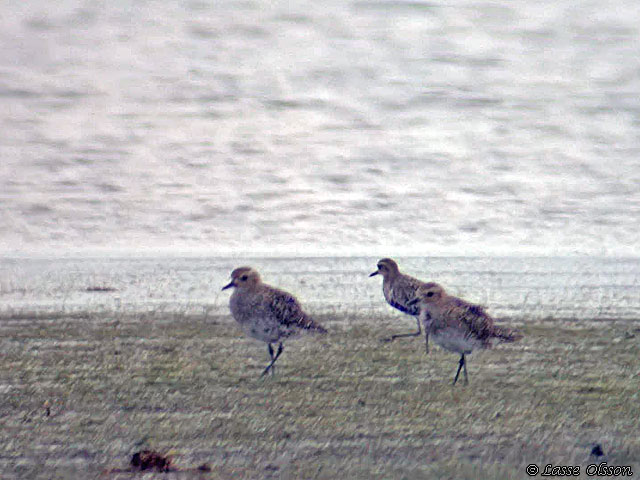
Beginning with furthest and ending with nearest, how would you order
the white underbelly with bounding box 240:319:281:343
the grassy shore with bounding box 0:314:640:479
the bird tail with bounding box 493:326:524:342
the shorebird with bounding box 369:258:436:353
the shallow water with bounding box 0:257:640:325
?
the shallow water with bounding box 0:257:640:325 → the shorebird with bounding box 369:258:436:353 → the white underbelly with bounding box 240:319:281:343 → the bird tail with bounding box 493:326:524:342 → the grassy shore with bounding box 0:314:640:479

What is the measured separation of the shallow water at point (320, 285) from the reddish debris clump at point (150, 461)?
340 centimetres

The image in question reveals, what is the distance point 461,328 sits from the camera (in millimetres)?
Result: 5742

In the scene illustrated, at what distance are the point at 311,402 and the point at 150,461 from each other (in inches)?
48.1

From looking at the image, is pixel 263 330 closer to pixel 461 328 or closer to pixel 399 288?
pixel 461 328

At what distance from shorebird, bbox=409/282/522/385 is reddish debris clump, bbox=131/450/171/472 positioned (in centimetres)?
226

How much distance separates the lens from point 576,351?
596cm

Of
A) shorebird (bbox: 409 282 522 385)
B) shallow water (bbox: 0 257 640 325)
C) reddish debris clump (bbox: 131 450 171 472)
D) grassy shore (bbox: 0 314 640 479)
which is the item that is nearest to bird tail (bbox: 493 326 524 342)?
shorebird (bbox: 409 282 522 385)

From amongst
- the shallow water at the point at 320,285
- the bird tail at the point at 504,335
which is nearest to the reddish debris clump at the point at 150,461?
the bird tail at the point at 504,335

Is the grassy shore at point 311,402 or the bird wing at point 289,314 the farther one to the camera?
the bird wing at point 289,314

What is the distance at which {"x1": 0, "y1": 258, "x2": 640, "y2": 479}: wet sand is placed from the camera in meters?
3.87

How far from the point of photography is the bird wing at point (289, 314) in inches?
241

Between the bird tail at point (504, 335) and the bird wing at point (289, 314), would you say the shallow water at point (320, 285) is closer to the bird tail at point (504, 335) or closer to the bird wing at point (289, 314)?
the bird wing at point (289, 314)

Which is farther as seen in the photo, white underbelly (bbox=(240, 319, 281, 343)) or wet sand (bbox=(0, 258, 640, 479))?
white underbelly (bbox=(240, 319, 281, 343))

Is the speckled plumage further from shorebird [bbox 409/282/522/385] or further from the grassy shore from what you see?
shorebird [bbox 409/282/522/385]
